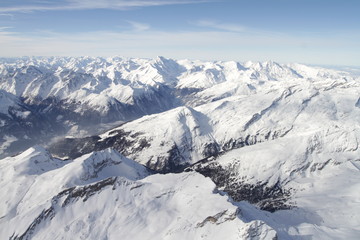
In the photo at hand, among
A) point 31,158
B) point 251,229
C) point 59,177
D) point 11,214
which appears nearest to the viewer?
point 251,229

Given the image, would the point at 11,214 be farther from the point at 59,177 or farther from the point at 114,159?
the point at 114,159

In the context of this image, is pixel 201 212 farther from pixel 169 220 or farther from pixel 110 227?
pixel 110 227

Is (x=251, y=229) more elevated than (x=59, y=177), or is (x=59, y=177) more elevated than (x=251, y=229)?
(x=251, y=229)

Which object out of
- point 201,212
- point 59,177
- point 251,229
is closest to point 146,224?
point 201,212

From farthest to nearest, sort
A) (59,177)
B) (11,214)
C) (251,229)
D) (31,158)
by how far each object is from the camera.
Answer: (31,158), (59,177), (11,214), (251,229)

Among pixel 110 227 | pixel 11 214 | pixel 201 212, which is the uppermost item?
pixel 201 212

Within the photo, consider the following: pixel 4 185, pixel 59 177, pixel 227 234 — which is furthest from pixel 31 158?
pixel 227 234

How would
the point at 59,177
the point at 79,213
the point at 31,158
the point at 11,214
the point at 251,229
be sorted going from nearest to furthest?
the point at 251,229 < the point at 79,213 < the point at 11,214 < the point at 59,177 < the point at 31,158

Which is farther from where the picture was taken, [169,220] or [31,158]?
[31,158]

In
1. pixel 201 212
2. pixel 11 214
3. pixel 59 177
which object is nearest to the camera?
pixel 201 212
